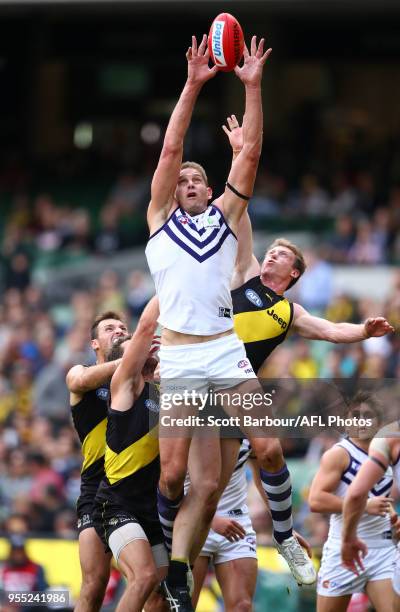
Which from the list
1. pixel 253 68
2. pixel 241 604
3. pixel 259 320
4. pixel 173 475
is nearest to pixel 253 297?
pixel 259 320

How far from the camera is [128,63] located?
97.2 ft

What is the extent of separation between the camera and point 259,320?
9648mm

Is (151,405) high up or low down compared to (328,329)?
down

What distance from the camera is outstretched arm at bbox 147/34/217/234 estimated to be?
8812mm

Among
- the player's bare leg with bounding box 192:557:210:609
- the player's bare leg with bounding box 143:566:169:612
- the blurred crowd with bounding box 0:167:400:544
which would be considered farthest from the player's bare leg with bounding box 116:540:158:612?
the blurred crowd with bounding box 0:167:400:544

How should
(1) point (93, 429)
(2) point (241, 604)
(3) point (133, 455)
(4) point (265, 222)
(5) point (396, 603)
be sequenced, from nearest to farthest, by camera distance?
1. (3) point (133, 455)
2. (5) point (396, 603)
3. (1) point (93, 429)
4. (2) point (241, 604)
5. (4) point (265, 222)

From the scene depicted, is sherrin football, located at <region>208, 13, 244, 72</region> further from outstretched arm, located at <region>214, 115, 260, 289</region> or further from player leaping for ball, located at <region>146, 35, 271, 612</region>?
outstretched arm, located at <region>214, 115, 260, 289</region>

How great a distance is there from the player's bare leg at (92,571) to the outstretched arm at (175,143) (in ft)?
7.52

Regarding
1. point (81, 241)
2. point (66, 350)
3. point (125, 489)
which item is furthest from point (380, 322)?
point (81, 241)

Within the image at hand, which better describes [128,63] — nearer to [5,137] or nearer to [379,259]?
[5,137]

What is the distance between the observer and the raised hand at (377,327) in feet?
29.9

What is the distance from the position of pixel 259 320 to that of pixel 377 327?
0.91m

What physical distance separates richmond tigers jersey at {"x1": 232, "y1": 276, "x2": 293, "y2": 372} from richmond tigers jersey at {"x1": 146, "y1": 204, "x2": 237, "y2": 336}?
2.27 ft

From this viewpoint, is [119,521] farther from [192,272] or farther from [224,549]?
[192,272]
